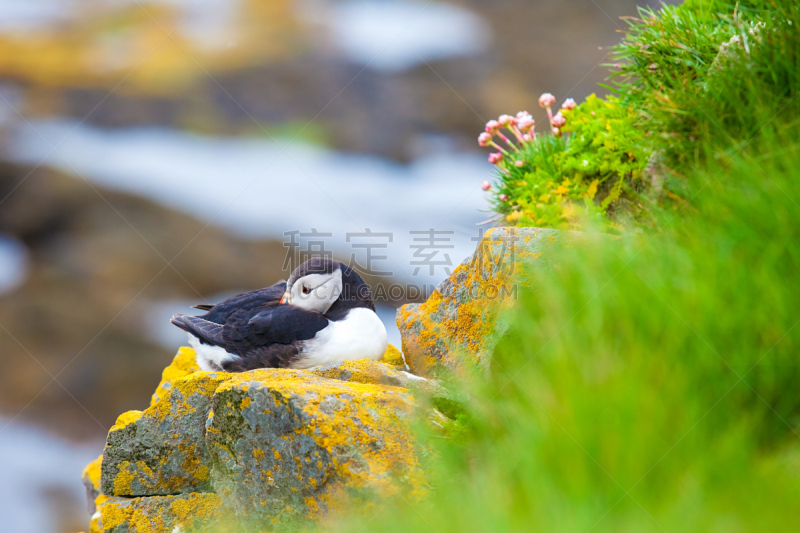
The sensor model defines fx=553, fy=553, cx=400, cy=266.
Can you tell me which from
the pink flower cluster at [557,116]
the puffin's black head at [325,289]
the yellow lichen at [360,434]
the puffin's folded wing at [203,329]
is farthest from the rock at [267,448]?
the pink flower cluster at [557,116]

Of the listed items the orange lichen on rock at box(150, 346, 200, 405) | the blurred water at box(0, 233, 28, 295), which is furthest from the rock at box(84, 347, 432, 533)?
the blurred water at box(0, 233, 28, 295)

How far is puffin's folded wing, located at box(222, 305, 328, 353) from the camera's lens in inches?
172

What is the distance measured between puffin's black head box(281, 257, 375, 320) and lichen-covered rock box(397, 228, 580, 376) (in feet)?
1.72

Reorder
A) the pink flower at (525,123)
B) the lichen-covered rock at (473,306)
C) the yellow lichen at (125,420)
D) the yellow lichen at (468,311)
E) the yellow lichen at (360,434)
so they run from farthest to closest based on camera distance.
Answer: the pink flower at (525,123), the yellow lichen at (125,420), the yellow lichen at (468,311), the lichen-covered rock at (473,306), the yellow lichen at (360,434)

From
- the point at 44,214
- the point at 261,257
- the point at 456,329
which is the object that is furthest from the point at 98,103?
the point at 456,329

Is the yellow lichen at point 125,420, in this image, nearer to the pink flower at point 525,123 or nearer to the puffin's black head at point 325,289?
the puffin's black head at point 325,289

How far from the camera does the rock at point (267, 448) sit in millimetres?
2729

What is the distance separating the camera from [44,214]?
13859 mm

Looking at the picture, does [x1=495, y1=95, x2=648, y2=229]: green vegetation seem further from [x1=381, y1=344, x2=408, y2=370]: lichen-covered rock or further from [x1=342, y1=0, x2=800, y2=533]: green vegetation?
[x1=381, y1=344, x2=408, y2=370]: lichen-covered rock

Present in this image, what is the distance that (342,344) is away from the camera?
171 inches

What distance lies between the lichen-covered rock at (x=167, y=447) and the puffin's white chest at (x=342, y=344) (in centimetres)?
76

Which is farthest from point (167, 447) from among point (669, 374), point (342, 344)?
point (669, 374)

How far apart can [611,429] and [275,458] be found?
73.1 inches

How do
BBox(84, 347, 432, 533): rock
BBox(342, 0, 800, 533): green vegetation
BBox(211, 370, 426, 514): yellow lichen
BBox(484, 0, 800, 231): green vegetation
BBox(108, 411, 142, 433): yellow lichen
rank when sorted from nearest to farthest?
1. BBox(342, 0, 800, 533): green vegetation
2. BBox(211, 370, 426, 514): yellow lichen
3. BBox(84, 347, 432, 533): rock
4. BBox(484, 0, 800, 231): green vegetation
5. BBox(108, 411, 142, 433): yellow lichen
